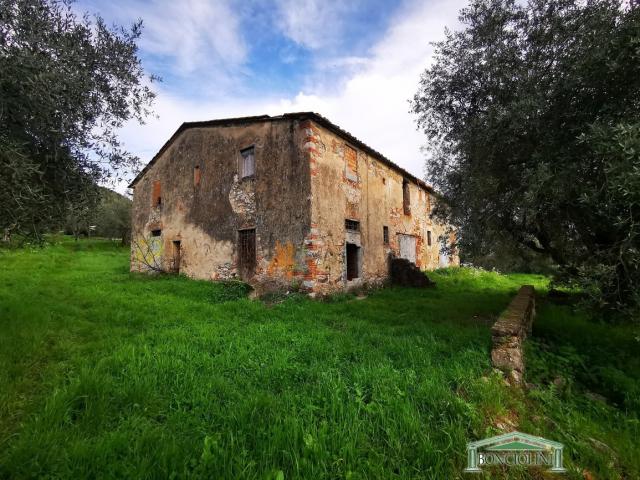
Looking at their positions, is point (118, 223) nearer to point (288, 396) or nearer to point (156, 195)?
point (156, 195)

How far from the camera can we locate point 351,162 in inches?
494

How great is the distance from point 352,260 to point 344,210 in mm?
2129

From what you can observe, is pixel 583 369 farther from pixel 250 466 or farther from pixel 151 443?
pixel 151 443

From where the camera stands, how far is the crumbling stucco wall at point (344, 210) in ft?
33.9

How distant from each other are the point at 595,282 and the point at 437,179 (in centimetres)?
563

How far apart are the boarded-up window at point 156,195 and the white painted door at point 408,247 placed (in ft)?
40.4

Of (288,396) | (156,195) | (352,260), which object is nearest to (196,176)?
(156,195)

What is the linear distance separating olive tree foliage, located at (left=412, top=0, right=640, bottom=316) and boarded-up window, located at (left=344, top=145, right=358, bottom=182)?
14.9 feet

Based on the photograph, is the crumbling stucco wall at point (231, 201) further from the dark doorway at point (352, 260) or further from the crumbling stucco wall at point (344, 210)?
the dark doorway at point (352, 260)

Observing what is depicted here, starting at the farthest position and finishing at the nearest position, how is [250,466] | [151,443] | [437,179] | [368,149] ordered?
1. [368,149]
2. [437,179]
3. [151,443]
4. [250,466]

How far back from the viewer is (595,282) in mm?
4102

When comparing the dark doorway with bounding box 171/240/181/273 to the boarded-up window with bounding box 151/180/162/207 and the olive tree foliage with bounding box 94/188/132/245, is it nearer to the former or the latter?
the boarded-up window with bounding box 151/180/162/207

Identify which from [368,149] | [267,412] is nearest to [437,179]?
[368,149]

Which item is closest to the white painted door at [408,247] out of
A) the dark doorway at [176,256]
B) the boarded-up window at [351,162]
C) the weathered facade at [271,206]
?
the weathered facade at [271,206]
